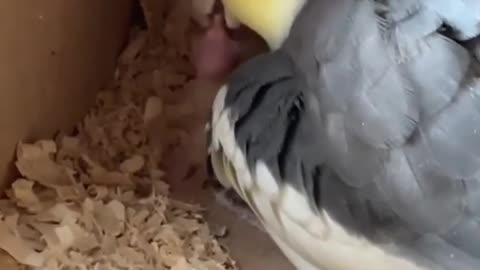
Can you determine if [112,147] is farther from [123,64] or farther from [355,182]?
Result: [355,182]

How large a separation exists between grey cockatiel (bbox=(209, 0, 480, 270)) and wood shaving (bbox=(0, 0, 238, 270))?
0.20m

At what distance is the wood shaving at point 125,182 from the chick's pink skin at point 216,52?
3cm

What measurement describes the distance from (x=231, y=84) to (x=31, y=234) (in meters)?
0.29

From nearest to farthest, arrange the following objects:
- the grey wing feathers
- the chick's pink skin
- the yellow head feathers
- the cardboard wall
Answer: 1. the grey wing feathers
2. the yellow head feathers
3. the cardboard wall
4. the chick's pink skin

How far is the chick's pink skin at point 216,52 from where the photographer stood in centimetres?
128

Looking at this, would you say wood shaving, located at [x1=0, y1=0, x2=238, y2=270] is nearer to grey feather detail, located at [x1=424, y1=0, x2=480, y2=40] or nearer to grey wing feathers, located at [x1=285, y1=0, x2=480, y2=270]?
grey wing feathers, located at [x1=285, y1=0, x2=480, y2=270]

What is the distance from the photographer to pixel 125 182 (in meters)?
1.26

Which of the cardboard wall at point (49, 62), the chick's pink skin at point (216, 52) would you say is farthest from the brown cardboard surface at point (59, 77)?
the chick's pink skin at point (216, 52)

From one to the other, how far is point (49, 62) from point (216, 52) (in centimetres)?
19

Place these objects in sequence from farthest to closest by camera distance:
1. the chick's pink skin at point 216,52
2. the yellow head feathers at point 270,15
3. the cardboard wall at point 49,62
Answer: the chick's pink skin at point 216,52
the cardboard wall at point 49,62
the yellow head feathers at point 270,15

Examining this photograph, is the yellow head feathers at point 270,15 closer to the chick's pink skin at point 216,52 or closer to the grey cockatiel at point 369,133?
the grey cockatiel at point 369,133

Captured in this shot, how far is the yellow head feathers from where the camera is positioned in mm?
1042

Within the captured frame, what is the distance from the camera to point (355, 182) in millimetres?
945

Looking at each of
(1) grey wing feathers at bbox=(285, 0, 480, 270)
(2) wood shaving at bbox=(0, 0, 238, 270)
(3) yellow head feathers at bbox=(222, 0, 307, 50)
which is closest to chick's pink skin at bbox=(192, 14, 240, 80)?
(2) wood shaving at bbox=(0, 0, 238, 270)
